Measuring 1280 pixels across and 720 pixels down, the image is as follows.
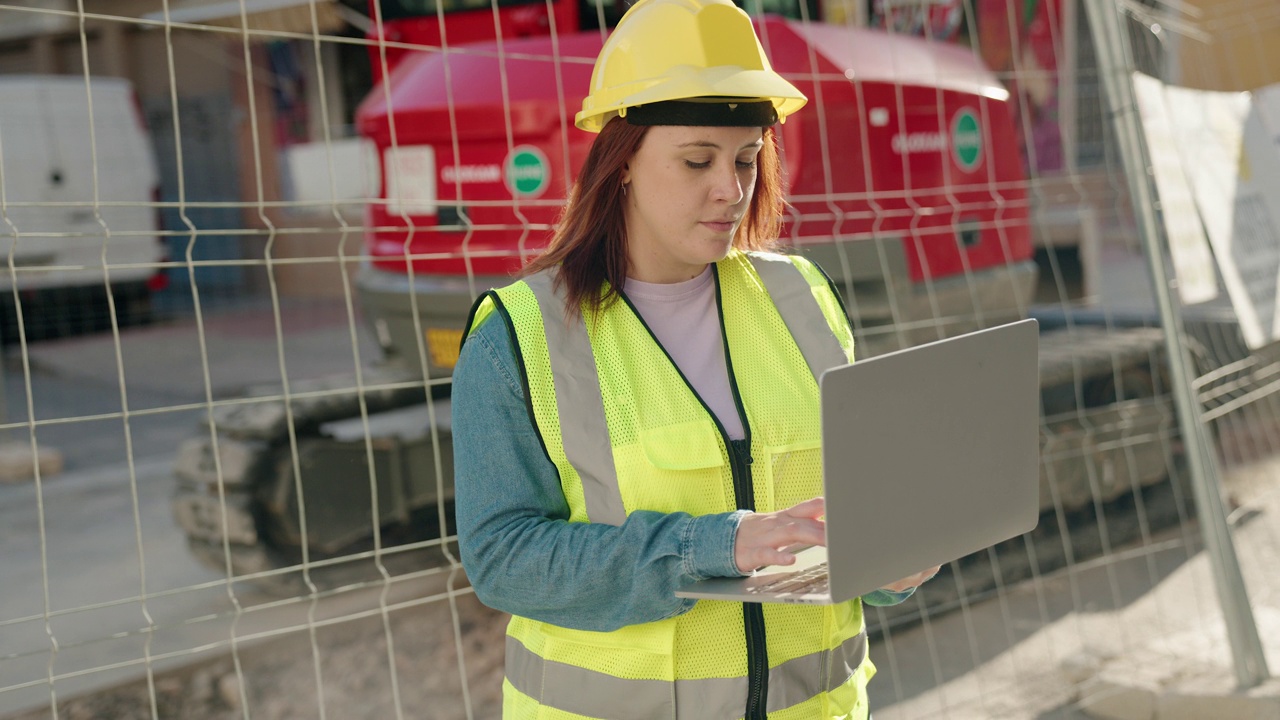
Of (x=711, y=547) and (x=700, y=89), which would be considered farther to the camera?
(x=700, y=89)

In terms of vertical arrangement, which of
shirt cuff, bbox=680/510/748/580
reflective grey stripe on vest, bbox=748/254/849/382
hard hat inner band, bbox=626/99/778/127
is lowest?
shirt cuff, bbox=680/510/748/580

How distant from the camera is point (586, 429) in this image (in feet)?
5.42

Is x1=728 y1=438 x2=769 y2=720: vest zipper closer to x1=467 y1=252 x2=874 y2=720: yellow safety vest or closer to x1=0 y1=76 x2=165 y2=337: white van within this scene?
x1=467 y1=252 x2=874 y2=720: yellow safety vest

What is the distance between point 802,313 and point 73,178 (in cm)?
1269

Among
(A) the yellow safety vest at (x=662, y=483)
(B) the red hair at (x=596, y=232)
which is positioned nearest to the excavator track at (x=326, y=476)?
(B) the red hair at (x=596, y=232)

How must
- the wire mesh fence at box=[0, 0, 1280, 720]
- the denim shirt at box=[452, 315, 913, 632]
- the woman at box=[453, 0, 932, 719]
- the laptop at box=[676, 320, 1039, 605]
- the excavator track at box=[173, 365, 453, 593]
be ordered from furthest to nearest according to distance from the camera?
the excavator track at box=[173, 365, 453, 593] < the wire mesh fence at box=[0, 0, 1280, 720] < the woman at box=[453, 0, 932, 719] < the denim shirt at box=[452, 315, 913, 632] < the laptop at box=[676, 320, 1039, 605]

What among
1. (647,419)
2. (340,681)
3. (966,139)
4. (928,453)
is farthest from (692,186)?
(966,139)

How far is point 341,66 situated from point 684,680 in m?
13.5

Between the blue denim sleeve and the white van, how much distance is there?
36.1ft

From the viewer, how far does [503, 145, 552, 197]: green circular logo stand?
480 centimetres

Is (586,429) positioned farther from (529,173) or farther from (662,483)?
(529,173)

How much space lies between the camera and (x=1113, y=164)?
30.4ft

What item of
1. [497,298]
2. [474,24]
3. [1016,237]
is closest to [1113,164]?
[1016,237]

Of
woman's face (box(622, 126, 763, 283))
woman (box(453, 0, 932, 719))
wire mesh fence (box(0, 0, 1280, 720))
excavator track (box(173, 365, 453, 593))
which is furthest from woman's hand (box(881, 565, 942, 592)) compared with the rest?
excavator track (box(173, 365, 453, 593))
